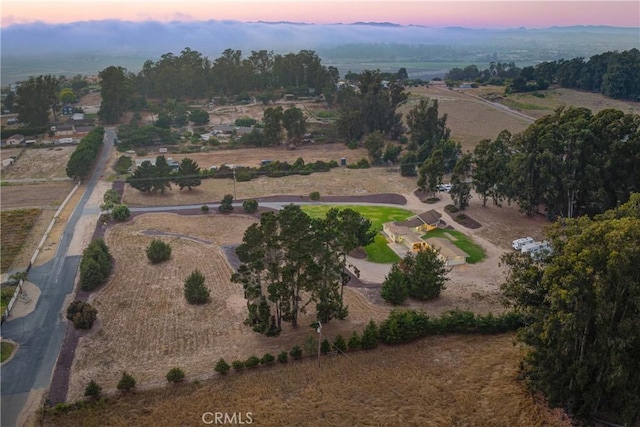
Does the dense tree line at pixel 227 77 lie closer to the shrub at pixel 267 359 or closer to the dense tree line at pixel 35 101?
the dense tree line at pixel 35 101

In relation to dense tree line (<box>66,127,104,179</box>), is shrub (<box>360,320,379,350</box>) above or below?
below

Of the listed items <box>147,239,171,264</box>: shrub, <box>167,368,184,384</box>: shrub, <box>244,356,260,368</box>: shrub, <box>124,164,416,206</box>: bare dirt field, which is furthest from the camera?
<box>124,164,416,206</box>: bare dirt field

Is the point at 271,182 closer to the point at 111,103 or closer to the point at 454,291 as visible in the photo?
the point at 454,291

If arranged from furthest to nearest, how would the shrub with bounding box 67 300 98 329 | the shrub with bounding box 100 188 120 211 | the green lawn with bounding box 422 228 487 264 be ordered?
1. the shrub with bounding box 100 188 120 211
2. the green lawn with bounding box 422 228 487 264
3. the shrub with bounding box 67 300 98 329

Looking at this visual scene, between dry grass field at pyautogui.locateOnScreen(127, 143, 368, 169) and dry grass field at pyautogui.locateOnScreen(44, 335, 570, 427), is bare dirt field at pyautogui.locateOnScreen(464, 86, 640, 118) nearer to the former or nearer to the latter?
dry grass field at pyautogui.locateOnScreen(127, 143, 368, 169)

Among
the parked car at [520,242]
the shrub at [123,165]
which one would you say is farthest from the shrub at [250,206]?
the parked car at [520,242]

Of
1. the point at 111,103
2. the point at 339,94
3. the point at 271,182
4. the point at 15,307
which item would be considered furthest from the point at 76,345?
the point at 339,94

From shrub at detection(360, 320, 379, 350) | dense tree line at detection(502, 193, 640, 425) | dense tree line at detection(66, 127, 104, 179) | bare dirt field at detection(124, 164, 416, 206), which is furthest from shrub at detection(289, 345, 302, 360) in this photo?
dense tree line at detection(66, 127, 104, 179)

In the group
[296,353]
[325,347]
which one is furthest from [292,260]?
[325,347]
